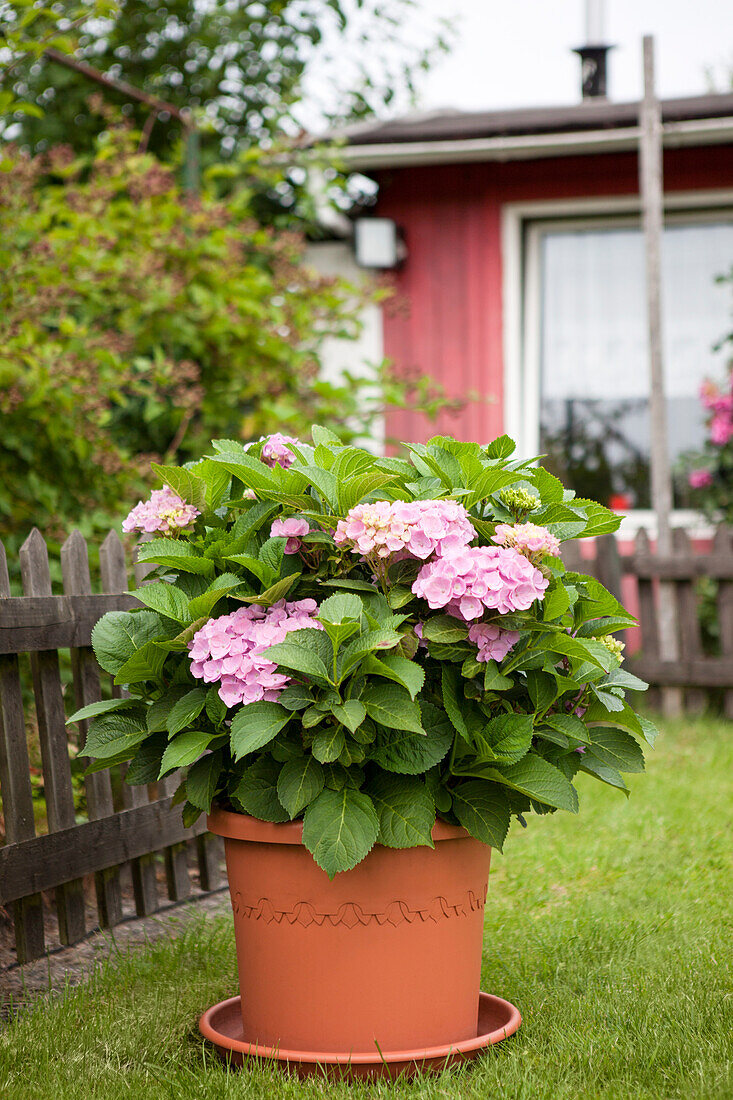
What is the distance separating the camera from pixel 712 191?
22.6 ft

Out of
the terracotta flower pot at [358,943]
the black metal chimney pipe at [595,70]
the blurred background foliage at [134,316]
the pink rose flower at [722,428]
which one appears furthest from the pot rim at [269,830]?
the black metal chimney pipe at [595,70]

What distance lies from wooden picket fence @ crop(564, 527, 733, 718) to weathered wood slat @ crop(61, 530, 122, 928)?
3434 millimetres

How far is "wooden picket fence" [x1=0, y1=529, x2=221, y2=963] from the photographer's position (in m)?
2.51

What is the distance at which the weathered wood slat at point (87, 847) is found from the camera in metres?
2.45

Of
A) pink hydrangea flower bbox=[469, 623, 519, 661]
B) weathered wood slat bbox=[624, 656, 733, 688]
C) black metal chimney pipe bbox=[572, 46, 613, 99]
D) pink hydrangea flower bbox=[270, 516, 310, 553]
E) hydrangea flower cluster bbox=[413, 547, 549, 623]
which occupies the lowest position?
weathered wood slat bbox=[624, 656, 733, 688]

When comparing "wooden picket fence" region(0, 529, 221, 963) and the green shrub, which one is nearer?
"wooden picket fence" region(0, 529, 221, 963)

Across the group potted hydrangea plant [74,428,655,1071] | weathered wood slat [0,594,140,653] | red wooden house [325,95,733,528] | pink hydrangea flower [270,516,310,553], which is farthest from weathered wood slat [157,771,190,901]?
red wooden house [325,95,733,528]

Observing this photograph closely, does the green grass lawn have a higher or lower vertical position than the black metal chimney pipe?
lower

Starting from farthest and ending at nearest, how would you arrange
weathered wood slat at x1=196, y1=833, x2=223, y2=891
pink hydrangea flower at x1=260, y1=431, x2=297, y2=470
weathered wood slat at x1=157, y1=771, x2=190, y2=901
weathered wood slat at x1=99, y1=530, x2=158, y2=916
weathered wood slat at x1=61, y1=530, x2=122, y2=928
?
weathered wood slat at x1=196, y1=833, x2=223, y2=891 < weathered wood slat at x1=157, y1=771, x2=190, y2=901 < weathered wood slat at x1=99, y1=530, x2=158, y2=916 < weathered wood slat at x1=61, y1=530, x2=122, y2=928 < pink hydrangea flower at x1=260, y1=431, x2=297, y2=470

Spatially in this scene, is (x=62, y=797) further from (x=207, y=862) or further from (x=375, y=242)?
(x=375, y=242)

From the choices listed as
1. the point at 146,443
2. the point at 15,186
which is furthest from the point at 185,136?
the point at 15,186

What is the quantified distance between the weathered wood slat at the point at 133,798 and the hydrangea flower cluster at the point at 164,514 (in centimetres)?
95

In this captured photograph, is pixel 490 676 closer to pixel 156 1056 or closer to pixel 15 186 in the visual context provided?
pixel 156 1056

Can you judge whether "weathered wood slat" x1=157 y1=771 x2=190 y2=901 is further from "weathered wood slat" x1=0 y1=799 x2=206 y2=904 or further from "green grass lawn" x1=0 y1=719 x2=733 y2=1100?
"green grass lawn" x1=0 y1=719 x2=733 y2=1100
